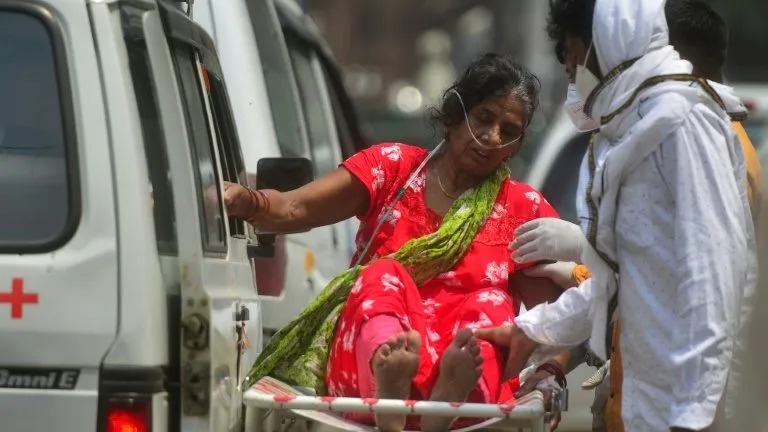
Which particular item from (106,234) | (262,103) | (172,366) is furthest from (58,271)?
(262,103)

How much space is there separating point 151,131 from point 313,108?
448cm

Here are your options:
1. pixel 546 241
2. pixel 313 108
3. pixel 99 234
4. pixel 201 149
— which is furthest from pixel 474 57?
pixel 313 108

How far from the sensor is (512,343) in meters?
4.14

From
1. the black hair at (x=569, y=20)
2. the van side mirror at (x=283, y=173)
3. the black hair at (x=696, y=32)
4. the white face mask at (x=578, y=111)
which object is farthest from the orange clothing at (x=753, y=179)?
the van side mirror at (x=283, y=173)

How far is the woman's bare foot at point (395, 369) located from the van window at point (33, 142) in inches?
35.6

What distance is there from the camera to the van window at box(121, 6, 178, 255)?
359cm

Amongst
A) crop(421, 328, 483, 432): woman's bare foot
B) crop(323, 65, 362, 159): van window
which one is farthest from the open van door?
crop(323, 65, 362, 159): van window

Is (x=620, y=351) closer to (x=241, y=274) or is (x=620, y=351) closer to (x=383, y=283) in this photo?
(x=383, y=283)

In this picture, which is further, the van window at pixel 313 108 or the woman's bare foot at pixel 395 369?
the van window at pixel 313 108

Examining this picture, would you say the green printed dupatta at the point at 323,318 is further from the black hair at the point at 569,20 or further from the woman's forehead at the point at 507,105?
the black hair at the point at 569,20

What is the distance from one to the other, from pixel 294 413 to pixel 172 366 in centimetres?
61

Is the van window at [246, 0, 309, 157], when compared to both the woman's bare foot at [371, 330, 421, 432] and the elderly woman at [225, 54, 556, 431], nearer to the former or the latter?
the elderly woman at [225, 54, 556, 431]

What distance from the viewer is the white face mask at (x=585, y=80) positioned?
369 centimetres

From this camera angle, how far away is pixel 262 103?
6.41 meters
